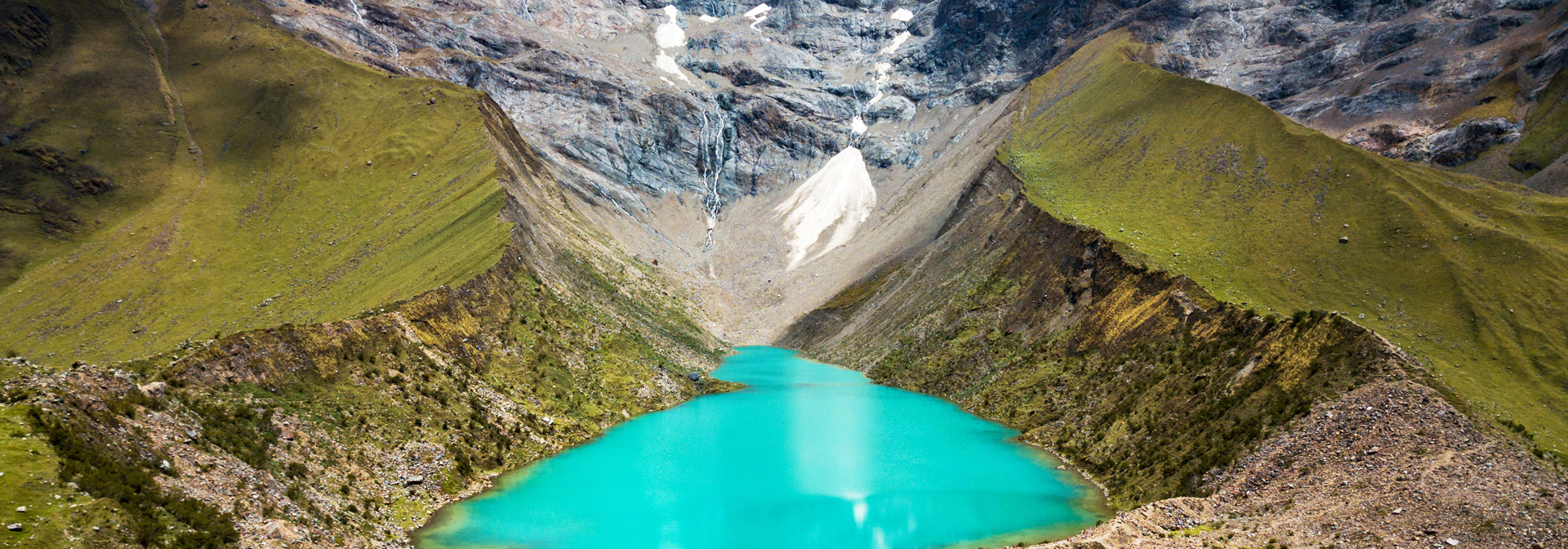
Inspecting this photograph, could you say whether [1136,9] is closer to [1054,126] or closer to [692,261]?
[1054,126]

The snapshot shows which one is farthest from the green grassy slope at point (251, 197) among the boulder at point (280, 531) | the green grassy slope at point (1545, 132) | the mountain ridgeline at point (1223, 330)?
the green grassy slope at point (1545, 132)

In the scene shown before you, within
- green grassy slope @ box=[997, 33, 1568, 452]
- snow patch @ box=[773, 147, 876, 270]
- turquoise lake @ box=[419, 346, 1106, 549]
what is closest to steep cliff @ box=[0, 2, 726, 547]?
turquoise lake @ box=[419, 346, 1106, 549]

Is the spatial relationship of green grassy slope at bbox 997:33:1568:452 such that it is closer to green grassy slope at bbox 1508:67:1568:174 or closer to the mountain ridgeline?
the mountain ridgeline

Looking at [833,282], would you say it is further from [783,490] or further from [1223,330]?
[783,490]

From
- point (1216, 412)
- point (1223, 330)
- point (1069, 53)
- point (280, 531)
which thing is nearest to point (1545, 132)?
point (1223, 330)

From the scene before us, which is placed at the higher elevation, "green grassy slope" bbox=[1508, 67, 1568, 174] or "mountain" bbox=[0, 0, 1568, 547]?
"green grassy slope" bbox=[1508, 67, 1568, 174]
